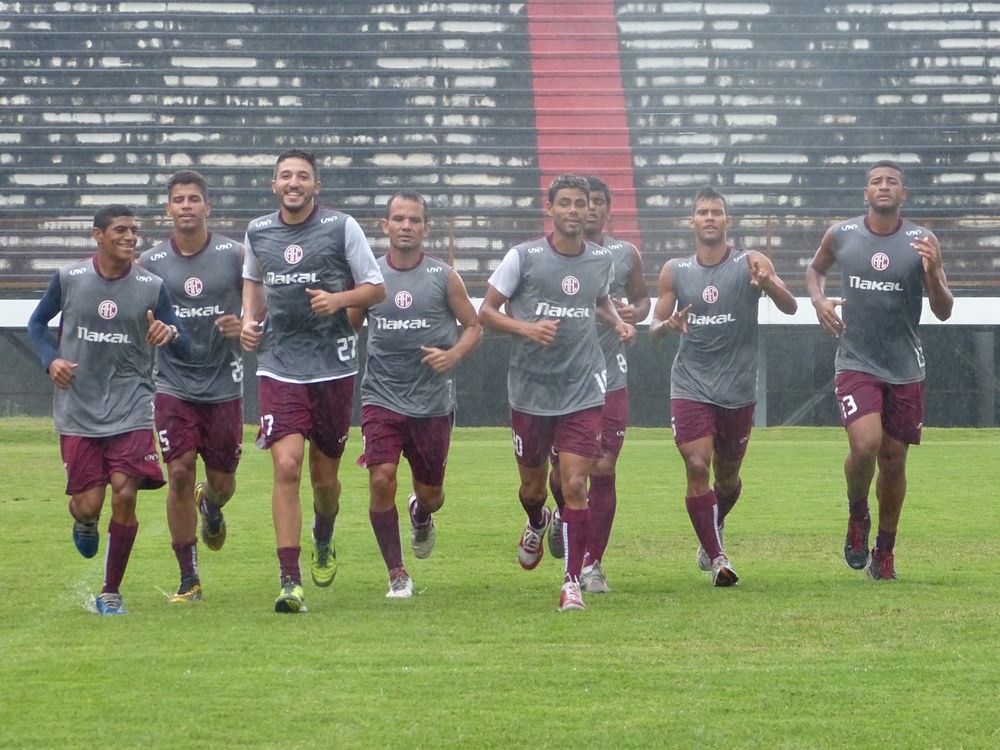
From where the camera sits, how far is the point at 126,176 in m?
30.5

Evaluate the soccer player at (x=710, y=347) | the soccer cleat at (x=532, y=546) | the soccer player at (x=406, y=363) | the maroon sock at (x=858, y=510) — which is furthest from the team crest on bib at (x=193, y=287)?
the maroon sock at (x=858, y=510)

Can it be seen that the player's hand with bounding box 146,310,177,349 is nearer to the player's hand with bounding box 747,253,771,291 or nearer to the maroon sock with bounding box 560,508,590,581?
the maroon sock with bounding box 560,508,590,581

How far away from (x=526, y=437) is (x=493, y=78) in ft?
83.4

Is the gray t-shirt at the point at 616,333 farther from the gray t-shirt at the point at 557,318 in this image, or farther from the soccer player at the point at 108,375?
the soccer player at the point at 108,375

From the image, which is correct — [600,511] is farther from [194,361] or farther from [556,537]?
[194,361]

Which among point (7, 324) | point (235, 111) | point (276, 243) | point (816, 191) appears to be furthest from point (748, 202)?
point (276, 243)

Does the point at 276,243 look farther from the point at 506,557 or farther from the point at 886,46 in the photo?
the point at 886,46

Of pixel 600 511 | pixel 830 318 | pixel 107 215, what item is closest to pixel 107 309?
pixel 107 215

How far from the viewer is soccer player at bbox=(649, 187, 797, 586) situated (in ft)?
28.8

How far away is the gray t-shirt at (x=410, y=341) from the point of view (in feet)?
27.3

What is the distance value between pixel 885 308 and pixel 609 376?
5.56ft

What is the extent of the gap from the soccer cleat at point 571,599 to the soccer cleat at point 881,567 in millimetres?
2038

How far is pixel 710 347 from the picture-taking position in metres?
8.98

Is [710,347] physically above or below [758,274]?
below
